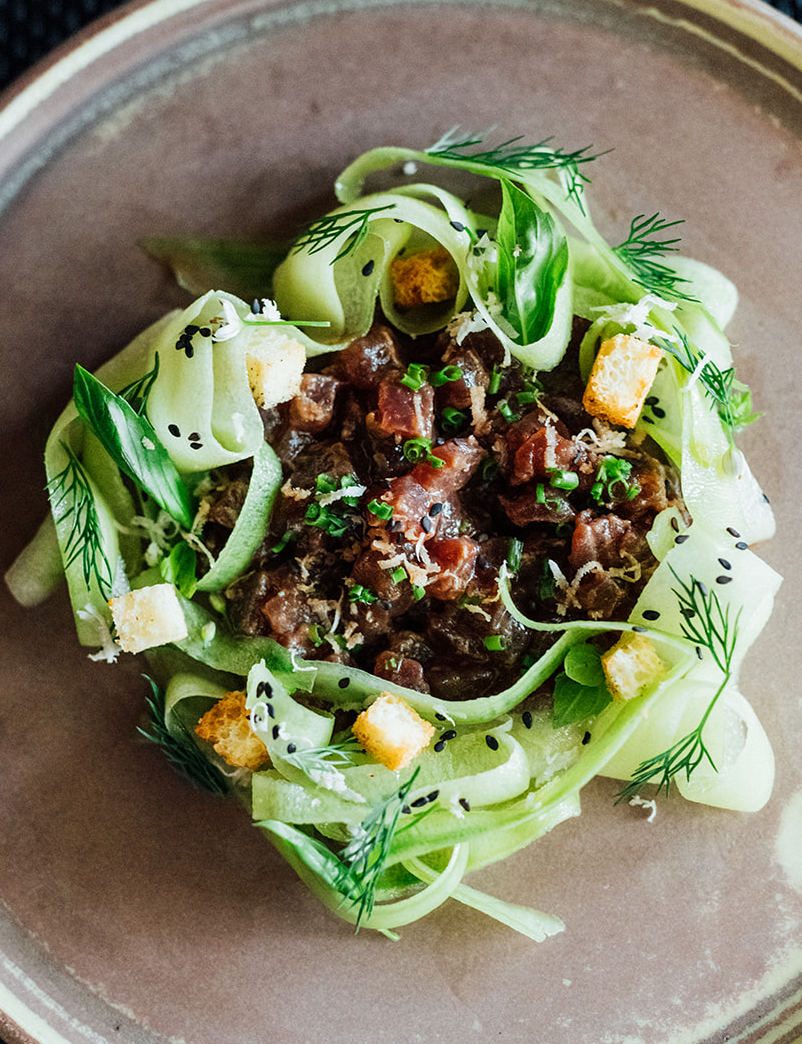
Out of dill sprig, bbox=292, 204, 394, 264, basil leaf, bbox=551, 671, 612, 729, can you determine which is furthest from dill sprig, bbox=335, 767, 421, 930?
dill sprig, bbox=292, 204, 394, 264

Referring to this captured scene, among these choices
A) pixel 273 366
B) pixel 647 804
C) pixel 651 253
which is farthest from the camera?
pixel 651 253

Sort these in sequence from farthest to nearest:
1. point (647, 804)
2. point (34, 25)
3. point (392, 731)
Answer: point (34, 25)
point (647, 804)
point (392, 731)

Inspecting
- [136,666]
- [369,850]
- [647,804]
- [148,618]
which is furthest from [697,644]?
[136,666]

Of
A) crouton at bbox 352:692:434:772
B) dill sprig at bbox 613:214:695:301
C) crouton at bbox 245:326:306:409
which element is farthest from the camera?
dill sprig at bbox 613:214:695:301

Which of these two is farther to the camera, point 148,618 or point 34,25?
point 34,25

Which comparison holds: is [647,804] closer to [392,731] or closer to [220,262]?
[392,731]

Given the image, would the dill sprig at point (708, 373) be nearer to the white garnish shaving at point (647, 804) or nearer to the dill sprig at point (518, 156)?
the dill sprig at point (518, 156)

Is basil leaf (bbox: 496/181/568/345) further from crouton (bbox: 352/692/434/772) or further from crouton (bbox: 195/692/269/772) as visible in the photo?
crouton (bbox: 195/692/269/772)
